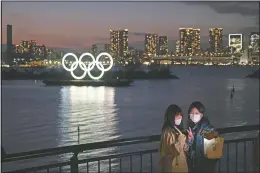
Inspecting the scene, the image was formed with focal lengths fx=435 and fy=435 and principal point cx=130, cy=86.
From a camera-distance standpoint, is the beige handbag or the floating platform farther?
the floating platform

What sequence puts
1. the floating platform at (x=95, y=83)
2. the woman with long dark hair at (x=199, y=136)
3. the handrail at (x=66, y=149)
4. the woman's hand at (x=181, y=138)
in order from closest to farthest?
the woman's hand at (x=181, y=138) < the woman with long dark hair at (x=199, y=136) < the handrail at (x=66, y=149) < the floating platform at (x=95, y=83)

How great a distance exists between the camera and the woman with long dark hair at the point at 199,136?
4512 millimetres

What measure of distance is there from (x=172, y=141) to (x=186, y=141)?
0.62ft

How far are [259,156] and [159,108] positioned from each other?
45717 mm

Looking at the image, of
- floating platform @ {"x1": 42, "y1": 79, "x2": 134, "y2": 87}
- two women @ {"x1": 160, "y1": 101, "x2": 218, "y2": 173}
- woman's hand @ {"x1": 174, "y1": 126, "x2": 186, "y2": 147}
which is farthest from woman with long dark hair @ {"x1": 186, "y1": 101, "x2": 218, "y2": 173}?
floating platform @ {"x1": 42, "y1": 79, "x2": 134, "y2": 87}

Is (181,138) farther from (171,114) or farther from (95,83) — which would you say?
(95,83)

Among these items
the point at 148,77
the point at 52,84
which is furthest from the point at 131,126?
the point at 148,77

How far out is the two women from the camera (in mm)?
4418

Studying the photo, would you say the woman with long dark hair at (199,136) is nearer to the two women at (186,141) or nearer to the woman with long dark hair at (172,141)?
the two women at (186,141)

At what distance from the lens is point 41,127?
115 feet

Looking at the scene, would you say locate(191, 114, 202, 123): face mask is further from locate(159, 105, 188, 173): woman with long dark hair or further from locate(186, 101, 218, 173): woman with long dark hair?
locate(159, 105, 188, 173): woman with long dark hair

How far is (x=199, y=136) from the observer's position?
4.55 metres

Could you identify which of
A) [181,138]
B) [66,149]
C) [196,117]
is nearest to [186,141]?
[181,138]

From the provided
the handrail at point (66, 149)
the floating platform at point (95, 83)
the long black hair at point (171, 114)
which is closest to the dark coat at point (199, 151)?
the long black hair at point (171, 114)
